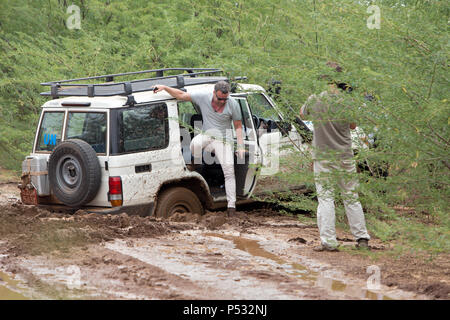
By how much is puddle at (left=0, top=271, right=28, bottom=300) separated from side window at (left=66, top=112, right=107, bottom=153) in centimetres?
263

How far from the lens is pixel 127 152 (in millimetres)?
8766

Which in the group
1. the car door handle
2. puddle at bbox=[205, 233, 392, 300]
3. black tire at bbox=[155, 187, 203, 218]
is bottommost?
puddle at bbox=[205, 233, 392, 300]

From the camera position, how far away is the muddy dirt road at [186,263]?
5.75 m

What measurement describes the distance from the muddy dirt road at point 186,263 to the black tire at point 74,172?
11.0 inches

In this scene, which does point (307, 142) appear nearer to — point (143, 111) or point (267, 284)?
point (143, 111)

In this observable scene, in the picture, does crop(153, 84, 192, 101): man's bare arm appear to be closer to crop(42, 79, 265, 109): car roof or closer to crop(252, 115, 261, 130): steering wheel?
crop(42, 79, 265, 109): car roof

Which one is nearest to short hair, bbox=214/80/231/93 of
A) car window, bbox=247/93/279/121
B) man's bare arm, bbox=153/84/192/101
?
car window, bbox=247/93/279/121

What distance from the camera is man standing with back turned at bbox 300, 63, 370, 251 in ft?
22.1

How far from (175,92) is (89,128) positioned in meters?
1.17

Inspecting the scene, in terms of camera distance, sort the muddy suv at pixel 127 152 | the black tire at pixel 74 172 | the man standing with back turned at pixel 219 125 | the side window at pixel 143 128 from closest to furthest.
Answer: the black tire at pixel 74 172
the muddy suv at pixel 127 152
the side window at pixel 143 128
the man standing with back turned at pixel 219 125

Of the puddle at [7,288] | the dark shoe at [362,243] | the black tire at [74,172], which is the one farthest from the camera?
the black tire at [74,172]

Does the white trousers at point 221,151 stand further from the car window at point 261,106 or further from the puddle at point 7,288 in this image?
the puddle at point 7,288

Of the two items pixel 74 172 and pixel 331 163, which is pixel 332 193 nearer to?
pixel 331 163

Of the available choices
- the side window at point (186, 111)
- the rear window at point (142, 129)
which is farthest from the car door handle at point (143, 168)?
the side window at point (186, 111)
